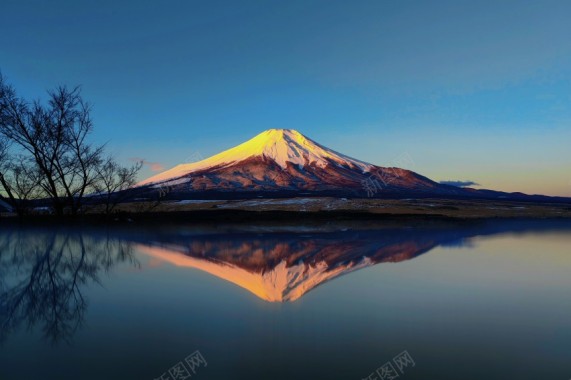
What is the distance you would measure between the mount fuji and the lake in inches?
3122

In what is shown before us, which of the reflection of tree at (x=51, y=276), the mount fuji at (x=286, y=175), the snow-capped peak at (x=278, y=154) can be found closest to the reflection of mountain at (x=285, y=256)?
the reflection of tree at (x=51, y=276)

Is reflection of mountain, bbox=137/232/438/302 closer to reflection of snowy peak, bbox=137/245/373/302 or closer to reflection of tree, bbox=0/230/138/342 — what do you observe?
reflection of snowy peak, bbox=137/245/373/302

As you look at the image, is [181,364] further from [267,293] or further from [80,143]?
[80,143]

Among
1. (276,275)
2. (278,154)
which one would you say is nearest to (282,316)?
(276,275)

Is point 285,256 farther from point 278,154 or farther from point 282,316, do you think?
point 278,154

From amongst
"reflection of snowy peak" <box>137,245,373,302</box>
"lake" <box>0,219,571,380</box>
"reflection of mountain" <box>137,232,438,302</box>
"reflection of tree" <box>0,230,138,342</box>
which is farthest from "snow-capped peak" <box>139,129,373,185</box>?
"lake" <box>0,219,571,380</box>

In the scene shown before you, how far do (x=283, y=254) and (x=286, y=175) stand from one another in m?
102

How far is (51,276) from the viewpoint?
722 centimetres

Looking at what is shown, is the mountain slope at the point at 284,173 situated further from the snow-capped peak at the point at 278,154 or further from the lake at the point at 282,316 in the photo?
the lake at the point at 282,316

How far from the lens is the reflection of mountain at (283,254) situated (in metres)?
7.02

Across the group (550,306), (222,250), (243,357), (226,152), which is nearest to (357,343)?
(243,357)

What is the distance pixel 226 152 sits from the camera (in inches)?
5600

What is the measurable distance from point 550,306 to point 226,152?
139 meters

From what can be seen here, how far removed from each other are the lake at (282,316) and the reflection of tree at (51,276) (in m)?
0.03
